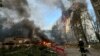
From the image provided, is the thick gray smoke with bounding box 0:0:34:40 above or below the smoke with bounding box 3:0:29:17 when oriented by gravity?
below

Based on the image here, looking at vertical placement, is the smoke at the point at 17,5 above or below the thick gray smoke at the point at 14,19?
above

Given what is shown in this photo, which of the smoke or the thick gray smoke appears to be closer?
the thick gray smoke

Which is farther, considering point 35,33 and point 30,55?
point 35,33

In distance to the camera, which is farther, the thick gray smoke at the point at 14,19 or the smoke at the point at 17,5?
the smoke at the point at 17,5

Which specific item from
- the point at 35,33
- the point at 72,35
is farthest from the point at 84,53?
the point at 72,35

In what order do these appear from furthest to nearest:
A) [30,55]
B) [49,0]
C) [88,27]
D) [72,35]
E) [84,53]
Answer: [88,27], [72,35], [49,0], [84,53], [30,55]

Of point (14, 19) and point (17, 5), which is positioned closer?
point (17, 5)

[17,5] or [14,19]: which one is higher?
[17,5]

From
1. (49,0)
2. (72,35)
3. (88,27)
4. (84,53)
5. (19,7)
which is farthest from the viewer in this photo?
(88,27)

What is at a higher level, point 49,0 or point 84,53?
point 49,0

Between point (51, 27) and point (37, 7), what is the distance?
3.49m

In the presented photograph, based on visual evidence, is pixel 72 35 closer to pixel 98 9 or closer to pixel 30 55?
pixel 98 9

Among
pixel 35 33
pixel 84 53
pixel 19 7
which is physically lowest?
pixel 84 53

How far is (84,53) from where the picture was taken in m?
19.1
